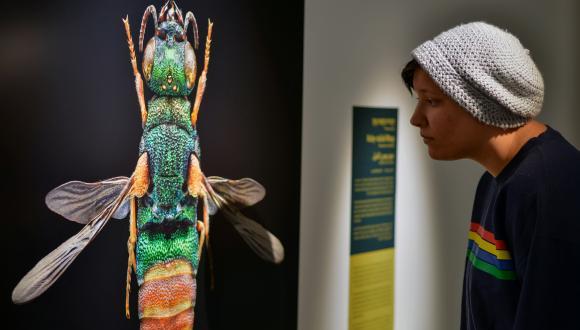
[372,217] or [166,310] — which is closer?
[166,310]

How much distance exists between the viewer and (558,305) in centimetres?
139

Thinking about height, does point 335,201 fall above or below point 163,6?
below

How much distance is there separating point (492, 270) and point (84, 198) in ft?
3.63

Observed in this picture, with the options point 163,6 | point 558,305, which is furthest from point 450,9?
point 558,305

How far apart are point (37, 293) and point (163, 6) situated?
885mm

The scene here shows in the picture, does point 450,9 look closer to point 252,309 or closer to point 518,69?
point 518,69

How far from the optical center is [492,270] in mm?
1569

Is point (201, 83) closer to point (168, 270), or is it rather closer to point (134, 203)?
point (134, 203)

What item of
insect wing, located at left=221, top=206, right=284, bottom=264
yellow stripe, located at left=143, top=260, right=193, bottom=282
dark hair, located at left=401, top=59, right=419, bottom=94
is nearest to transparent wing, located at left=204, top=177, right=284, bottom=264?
insect wing, located at left=221, top=206, right=284, bottom=264

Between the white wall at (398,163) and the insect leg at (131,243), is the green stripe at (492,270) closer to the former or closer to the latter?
the white wall at (398,163)

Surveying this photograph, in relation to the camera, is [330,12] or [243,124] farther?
[330,12]

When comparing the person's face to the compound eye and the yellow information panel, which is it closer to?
the compound eye

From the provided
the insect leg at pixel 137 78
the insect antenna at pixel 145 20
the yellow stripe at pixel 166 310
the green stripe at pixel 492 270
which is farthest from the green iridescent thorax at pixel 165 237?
the green stripe at pixel 492 270

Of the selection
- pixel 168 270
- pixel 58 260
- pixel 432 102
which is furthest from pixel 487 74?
pixel 58 260
